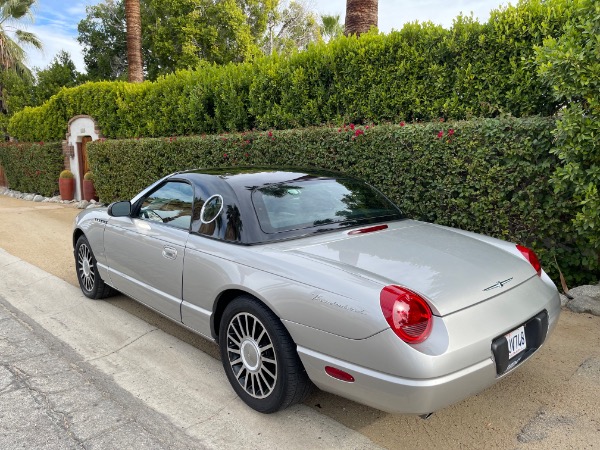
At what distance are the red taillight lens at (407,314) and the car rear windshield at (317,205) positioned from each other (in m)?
1.07

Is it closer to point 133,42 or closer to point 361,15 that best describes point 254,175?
point 361,15

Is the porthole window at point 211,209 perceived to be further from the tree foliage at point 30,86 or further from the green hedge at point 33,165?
the tree foliage at point 30,86

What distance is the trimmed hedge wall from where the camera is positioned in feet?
14.5

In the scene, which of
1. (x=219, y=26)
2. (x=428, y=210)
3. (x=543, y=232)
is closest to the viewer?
(x=543, y=232)

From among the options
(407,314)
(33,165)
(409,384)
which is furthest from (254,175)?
(33,165)

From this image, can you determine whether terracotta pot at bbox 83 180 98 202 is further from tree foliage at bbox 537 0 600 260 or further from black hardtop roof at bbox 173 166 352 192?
tree foliage at bbox 537 0 600 260

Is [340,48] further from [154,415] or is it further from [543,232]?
[154,415]

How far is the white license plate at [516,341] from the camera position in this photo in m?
2.40

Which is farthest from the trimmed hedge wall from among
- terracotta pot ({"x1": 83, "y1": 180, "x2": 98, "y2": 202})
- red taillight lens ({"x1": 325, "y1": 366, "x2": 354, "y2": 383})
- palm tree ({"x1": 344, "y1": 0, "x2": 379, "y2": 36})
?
terracotta pot ({"x1": 83, "y1": 180, "x2": 98, "y2": 202})

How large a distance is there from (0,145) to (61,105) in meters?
5.63

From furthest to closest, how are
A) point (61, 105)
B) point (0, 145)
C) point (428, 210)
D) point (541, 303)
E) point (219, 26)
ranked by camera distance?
point (219, 26) → point (0, 145) → point (61, 105) → point (428, 210) → point (541, 303)

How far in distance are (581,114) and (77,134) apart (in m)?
13.9

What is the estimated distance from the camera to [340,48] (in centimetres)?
709

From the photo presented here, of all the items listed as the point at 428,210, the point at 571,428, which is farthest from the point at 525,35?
the point at 571,428
